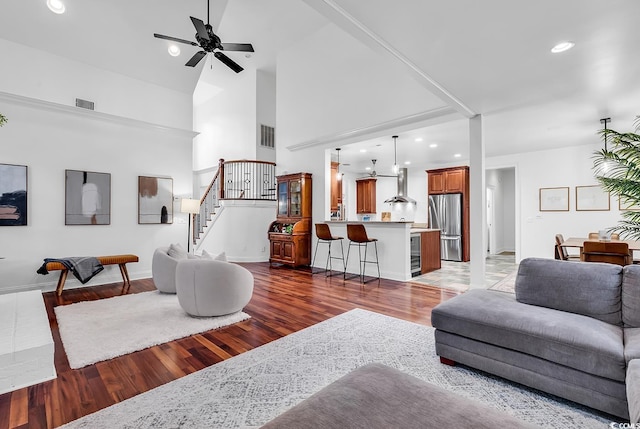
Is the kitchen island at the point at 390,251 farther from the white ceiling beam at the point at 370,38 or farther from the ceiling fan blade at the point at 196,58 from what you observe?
the ceiling fan blade at the point at 196,58

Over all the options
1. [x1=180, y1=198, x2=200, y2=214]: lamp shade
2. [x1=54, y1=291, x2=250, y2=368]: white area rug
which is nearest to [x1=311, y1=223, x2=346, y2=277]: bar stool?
[x1=180, y1=198, x2=200, y2=214]: lamp shade

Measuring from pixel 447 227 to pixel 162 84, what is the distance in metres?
7.51

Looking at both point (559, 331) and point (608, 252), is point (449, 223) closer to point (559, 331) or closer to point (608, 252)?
point (608, 252)

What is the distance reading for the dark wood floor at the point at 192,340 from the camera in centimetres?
193

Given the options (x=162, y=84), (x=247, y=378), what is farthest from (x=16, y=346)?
(x=162, y=84)

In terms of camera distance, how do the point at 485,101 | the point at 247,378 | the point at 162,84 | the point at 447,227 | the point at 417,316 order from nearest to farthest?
the point at 247,378, the point at 417,316, the point at 485,101, the point at 162,84, the point at 447,227

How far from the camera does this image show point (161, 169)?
6.04 metres

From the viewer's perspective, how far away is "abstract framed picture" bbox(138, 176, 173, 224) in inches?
227

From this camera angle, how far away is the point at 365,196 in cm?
1048

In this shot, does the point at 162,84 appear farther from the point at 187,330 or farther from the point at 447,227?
the point at 447,227

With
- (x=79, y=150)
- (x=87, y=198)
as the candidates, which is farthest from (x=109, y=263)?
(x=79, y=150)

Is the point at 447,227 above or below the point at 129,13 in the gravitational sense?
below

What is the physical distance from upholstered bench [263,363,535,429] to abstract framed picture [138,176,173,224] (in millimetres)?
5730

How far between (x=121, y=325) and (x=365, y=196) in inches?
330
